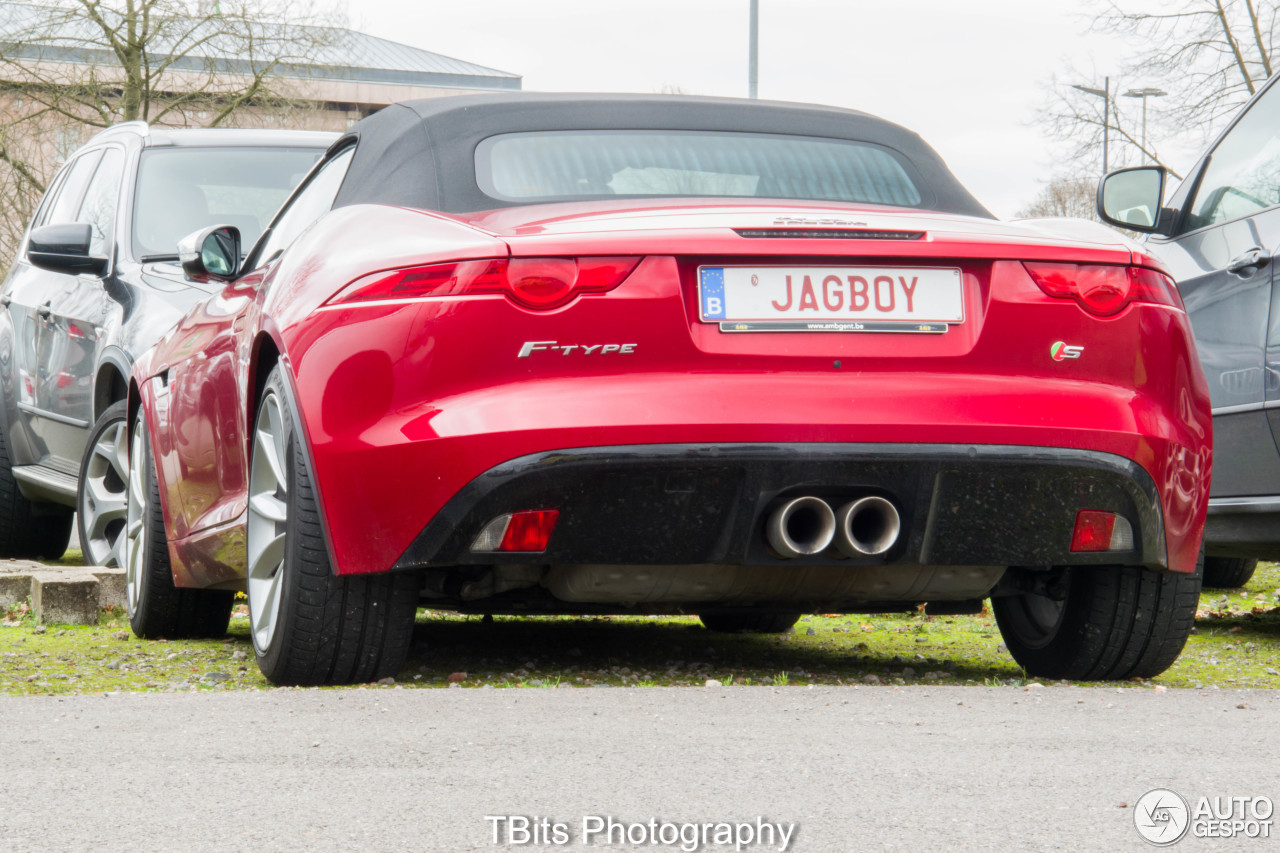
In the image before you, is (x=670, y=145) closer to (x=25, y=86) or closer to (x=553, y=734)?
(x=553, y=734)

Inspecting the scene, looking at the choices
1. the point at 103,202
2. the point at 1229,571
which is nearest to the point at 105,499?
the point at 103,202

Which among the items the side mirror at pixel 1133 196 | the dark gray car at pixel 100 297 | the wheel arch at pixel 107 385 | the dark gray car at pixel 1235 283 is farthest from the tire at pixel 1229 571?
the wheel arch at pixel 107 385

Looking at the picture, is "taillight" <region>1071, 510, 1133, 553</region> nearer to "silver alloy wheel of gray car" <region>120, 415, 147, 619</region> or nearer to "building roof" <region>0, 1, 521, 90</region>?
"silver alloy wheel of gray car" <region>120, 415, 147, 619</region>

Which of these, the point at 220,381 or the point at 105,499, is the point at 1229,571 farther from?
the point at 220,381

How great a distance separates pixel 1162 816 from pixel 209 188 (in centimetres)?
627

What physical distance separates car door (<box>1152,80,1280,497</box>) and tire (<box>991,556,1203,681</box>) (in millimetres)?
1421

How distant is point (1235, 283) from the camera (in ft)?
18.1

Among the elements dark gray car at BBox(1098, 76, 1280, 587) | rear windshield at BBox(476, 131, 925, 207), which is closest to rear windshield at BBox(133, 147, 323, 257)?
rear windshield at BBox(476, 131, 925, 207)

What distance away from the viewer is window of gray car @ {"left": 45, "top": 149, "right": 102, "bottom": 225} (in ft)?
28.8

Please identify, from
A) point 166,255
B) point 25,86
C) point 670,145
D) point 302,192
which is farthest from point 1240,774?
point 25,86

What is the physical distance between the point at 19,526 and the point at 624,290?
6156 millimetres

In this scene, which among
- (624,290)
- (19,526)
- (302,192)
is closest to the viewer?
(624,290)

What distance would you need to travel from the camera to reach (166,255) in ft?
24.0

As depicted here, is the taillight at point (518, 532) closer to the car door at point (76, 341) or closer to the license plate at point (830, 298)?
the license plate at point (830, 298)
